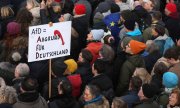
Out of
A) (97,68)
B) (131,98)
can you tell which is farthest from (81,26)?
(131,98)

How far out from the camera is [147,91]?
6.28m

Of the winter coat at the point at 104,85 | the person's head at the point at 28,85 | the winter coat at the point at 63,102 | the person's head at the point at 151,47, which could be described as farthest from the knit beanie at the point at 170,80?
the person's head at the point at 28,85

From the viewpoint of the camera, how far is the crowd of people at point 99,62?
6316 mm

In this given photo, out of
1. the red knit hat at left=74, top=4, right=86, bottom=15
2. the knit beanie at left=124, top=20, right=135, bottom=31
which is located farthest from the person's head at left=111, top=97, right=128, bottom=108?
the red knit hat at left=74, top=4, right=86, bottom=15

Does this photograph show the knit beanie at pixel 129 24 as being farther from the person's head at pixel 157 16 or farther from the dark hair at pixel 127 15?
the person's head at pixel 157 16

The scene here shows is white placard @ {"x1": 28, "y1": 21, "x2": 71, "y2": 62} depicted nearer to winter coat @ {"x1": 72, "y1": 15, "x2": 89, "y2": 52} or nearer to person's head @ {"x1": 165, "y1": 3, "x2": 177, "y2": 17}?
winter coat @ {"x1": 72, "y1": 15, "x2": 89, "y2": 52}

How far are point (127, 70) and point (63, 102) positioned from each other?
176 cm

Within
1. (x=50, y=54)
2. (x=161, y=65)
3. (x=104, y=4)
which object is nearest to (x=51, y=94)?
(x=50, y=54)

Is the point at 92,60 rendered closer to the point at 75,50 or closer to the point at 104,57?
the point at 104,57

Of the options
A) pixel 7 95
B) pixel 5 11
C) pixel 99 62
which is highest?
pixel 5 11

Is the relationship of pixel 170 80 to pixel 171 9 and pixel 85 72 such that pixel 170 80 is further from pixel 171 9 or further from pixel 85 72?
pixel 171 9

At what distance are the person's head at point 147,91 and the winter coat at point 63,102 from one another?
3.23 feet

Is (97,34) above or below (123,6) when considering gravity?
below

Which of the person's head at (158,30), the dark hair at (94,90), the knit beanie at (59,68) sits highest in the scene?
the person's head at (158,30)
